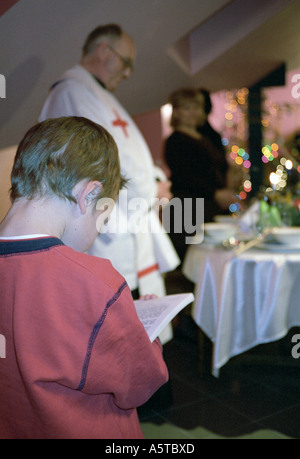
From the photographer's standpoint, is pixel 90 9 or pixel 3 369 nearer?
pixel 3 369

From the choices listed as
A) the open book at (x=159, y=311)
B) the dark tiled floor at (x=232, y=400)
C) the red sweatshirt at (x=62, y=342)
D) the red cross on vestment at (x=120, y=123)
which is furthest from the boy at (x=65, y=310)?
the dark tiled floor at (x=232, y=400)

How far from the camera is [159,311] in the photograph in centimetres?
93

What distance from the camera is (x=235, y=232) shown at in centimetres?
232

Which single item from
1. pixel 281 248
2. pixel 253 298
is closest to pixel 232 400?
pixel 253 298

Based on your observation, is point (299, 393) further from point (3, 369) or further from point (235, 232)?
point (3, 369)

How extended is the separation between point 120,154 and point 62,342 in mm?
1041

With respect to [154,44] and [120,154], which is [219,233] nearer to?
[120,154]

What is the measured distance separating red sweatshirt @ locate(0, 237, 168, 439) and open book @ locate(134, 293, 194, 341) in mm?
126

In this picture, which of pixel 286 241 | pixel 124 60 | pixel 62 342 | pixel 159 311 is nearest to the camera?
pixel 62 342

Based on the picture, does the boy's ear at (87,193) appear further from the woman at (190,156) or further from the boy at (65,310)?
the woman at (190,156)

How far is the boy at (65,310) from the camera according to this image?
25.5 inches

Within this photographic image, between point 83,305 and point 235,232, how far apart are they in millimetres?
1761

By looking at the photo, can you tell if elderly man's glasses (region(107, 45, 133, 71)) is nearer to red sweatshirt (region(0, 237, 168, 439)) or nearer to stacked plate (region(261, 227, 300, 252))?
stacked plate (region(261, 227, 300, 252))
